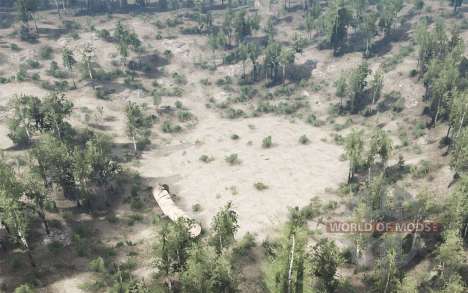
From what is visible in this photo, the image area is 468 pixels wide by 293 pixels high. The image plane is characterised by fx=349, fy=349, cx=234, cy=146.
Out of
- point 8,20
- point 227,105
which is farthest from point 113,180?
point 8,20

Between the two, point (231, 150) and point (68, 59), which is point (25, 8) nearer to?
point (68, 59)

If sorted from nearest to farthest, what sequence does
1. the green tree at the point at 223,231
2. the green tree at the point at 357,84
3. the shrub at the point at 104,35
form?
the green tree at the point at 223,231 → the green tree at the point at 357,84 → the shrub at the point at 104,35

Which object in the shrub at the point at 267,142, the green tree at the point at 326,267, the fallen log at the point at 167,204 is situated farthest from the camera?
the shrub at the point at 267,142

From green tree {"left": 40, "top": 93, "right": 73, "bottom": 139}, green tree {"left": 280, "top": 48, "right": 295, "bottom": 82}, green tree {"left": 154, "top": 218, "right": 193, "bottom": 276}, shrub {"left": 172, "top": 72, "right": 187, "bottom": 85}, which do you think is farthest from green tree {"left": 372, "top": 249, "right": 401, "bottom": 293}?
shrub {"left": 172, "top": 72, "right": 187, "bottom": 85}

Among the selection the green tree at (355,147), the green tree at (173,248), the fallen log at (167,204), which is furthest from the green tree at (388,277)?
the fallen log at (167,204)

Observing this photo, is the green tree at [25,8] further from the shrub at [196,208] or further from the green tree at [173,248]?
the green tree at [173,248]

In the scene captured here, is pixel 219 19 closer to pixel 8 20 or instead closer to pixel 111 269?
pixel 8 20

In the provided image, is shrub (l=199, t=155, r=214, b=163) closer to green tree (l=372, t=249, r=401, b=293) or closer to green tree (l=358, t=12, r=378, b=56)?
green tree (l=372, t=249, r=401, b=293)
